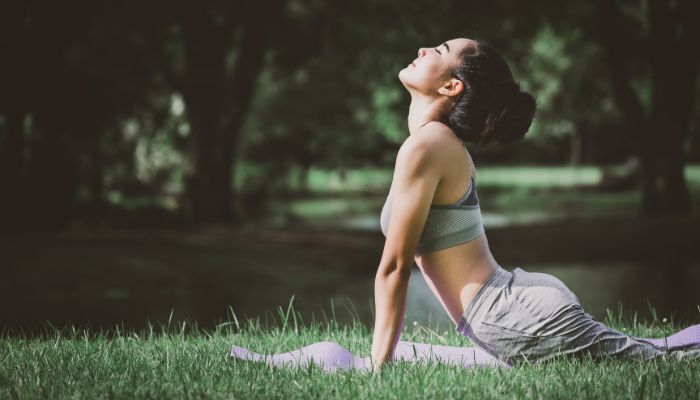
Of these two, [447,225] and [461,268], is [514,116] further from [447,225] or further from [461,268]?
[461,268]

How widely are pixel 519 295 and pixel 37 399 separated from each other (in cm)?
225

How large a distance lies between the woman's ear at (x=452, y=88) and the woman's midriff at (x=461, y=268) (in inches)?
28.8

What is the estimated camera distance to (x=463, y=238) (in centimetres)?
411

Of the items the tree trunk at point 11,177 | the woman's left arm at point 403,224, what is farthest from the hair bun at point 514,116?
the tree trunk at point 11,177

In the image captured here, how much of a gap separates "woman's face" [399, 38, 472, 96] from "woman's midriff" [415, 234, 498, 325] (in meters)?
0.77

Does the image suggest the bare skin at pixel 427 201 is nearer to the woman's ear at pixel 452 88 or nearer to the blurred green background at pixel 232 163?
the woman's ear at pixel 452 88

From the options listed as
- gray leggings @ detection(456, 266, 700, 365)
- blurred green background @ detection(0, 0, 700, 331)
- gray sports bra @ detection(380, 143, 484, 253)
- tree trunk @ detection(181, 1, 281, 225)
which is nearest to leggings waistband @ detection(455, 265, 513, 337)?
gray leggings @ detection(456, 266, 700, 365)

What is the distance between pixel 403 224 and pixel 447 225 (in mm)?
265

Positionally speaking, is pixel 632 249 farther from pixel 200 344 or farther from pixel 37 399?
pixel 37 399

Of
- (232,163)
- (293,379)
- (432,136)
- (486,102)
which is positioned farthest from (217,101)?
(293,379)

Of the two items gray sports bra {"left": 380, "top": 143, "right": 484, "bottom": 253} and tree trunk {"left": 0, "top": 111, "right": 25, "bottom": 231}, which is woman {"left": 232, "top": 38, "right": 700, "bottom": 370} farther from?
tree trunk {"left": 0, "top": 111, "right": 25, "bottom": 231}

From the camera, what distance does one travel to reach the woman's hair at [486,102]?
13.5 feet

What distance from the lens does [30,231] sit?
1673cm

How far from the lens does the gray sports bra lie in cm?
407
